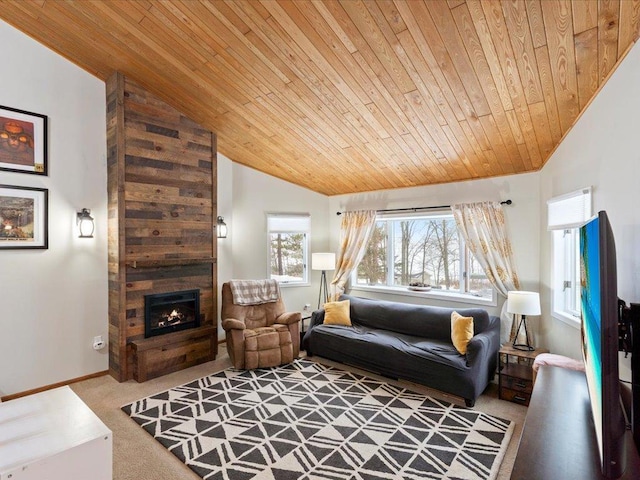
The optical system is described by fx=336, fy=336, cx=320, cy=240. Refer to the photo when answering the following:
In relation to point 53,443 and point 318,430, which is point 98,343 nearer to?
point 53,443

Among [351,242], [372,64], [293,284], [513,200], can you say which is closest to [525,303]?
[513,200]

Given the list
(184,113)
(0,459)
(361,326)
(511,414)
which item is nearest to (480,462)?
(511,414)

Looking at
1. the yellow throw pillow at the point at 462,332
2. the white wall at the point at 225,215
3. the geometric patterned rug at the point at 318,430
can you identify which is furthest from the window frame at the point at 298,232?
the yellow throw pillow at the point at 462,332

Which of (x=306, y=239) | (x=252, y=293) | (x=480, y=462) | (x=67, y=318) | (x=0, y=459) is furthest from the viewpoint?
(x=306, y=239)

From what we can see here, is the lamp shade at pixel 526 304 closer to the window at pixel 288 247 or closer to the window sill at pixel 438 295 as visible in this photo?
the window sill at pixel 438 295

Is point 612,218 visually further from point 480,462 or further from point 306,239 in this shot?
point 306,239

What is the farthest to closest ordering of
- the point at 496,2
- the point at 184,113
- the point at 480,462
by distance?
the point at 184,113 < the point at 480,462 < the point at 496,2

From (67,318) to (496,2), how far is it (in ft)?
15.1

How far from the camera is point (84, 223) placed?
11.6 ft

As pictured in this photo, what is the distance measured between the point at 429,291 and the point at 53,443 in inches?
167

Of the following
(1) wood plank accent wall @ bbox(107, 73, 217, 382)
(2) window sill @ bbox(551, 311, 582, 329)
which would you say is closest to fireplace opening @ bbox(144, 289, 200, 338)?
(1) wood plank accent wall @ bbox(107, 73, 217, 382)

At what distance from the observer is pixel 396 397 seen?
3.25m

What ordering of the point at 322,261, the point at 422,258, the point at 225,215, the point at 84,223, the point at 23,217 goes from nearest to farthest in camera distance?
the point at 23,217 → the point at 84,223 → the point at 225,215 → the point at 422,258 → the point at 322,261

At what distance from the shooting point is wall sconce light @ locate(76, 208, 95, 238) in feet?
11.6
